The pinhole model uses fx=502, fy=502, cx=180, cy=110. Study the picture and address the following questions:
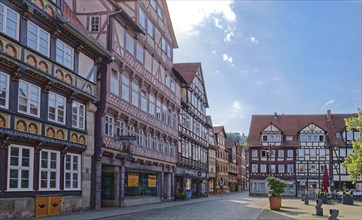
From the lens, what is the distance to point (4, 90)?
19.8 m

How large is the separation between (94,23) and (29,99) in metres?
10.3

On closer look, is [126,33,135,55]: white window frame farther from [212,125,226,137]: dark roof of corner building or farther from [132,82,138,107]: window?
[212,125,226,137]: dark roof of corner building

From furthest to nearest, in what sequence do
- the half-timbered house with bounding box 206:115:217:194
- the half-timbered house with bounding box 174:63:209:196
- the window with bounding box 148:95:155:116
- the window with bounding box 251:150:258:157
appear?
the window with bounding box 251:150:258:157 → the half-timbered house with bounding box 206:115:217:194 → the half-timbered house with bounding box 174:63:209:196 → the window with bounding box 148:95:155:116

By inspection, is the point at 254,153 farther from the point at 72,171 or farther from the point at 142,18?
the point at 72,171

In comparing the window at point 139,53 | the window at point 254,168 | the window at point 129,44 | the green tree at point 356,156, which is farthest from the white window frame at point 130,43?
the window at point 254,168

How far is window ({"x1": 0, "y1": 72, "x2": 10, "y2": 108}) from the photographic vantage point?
19578 mm

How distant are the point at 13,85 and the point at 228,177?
79.2m

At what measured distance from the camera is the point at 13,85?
20.3 metres

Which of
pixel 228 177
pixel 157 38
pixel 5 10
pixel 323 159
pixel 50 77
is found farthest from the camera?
pixel 228 177

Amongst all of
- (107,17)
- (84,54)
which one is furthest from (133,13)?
(84,54)

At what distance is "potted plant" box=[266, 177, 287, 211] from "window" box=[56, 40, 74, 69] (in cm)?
1414

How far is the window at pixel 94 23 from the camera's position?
30.5 meters

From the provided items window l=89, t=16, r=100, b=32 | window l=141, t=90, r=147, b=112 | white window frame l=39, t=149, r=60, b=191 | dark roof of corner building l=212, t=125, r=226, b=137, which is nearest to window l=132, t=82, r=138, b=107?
window l=141, t=90, r=147, b=112

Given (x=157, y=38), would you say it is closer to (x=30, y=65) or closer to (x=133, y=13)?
(x=133, y=13)
